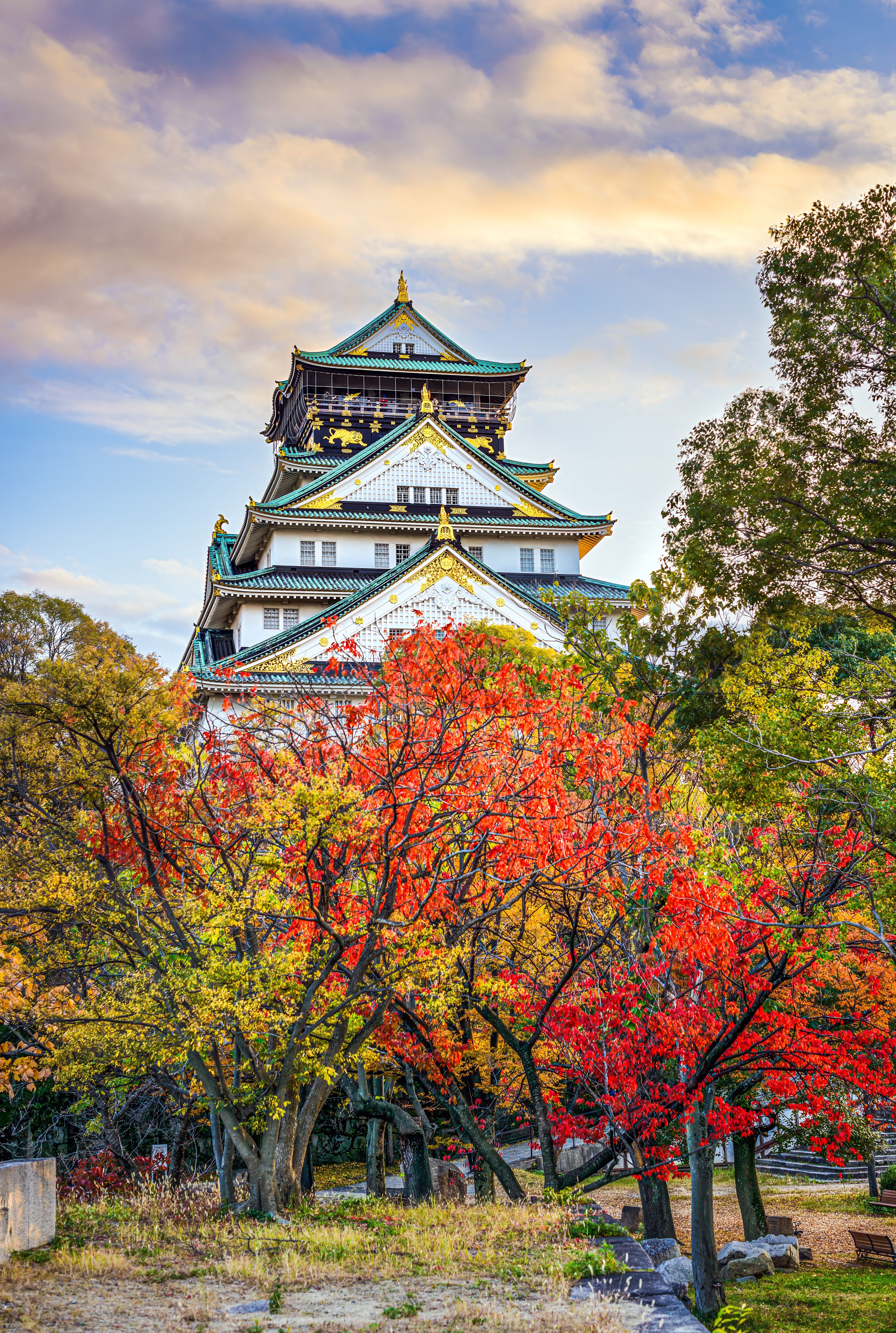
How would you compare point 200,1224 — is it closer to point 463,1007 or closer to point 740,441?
point 463,1007

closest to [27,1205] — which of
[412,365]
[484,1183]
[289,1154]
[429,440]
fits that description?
[289,1154]

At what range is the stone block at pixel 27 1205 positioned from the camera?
9.74 metres

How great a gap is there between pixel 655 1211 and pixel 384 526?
28729 mm

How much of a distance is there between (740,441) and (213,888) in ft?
28.2

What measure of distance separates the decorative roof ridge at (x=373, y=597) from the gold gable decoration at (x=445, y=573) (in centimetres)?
20

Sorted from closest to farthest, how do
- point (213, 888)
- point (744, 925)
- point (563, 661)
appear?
point (213, 888)
point (744, 925)
point (563, 661)

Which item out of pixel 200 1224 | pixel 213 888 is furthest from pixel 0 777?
pixel 200 1224

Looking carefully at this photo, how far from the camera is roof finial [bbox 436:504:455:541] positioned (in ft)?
110

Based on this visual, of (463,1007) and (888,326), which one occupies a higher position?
(888,326)

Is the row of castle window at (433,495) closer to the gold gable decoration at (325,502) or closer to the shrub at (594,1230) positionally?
the gold gable decoration at (325,502)

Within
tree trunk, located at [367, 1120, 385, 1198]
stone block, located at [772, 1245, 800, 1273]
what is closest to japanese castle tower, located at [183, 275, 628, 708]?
tree trunk, located at [367, 1120, 385, 1198]

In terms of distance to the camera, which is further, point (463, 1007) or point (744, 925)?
point (463, 1007)

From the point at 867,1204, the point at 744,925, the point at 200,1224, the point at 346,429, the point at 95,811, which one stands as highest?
the point at 346,429

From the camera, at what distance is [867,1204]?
24906 mm
